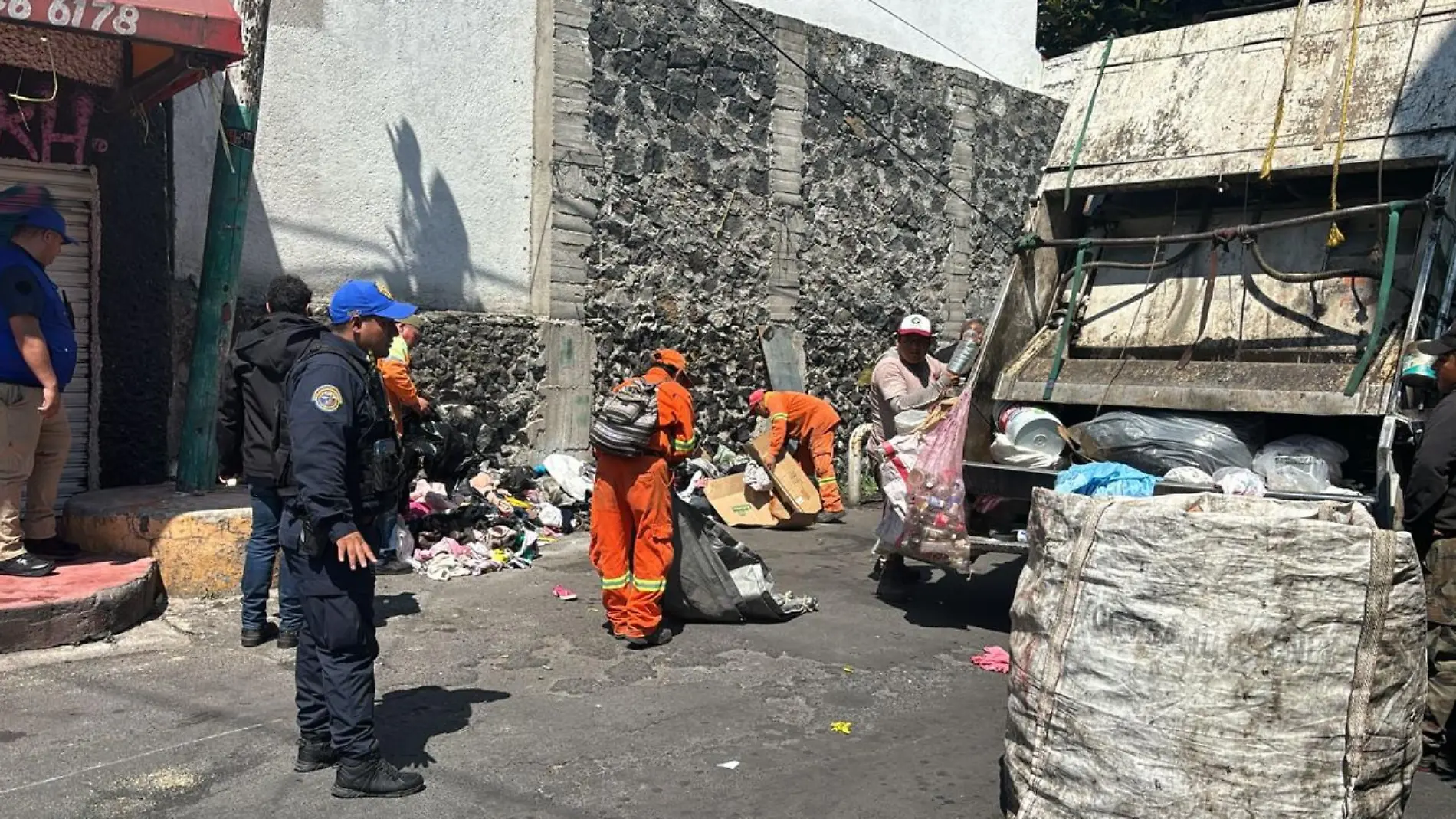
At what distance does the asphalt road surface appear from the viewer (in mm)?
3760

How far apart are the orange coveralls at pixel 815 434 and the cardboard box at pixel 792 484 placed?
0.28 m

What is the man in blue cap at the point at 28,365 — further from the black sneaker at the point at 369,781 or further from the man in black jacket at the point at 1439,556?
the man in black jacket at the point at 1439,556

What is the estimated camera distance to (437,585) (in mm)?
6871

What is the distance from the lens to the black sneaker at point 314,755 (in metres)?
3.89

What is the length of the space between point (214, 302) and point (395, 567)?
1835 mm

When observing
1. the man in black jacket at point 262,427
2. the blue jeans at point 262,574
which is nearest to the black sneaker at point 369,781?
the man in black jacket at point 262,427

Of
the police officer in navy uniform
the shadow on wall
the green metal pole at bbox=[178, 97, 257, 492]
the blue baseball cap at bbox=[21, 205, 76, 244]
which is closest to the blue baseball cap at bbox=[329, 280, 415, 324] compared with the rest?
the police officer in navy uniform

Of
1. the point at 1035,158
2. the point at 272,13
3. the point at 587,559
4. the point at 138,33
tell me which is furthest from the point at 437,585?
the point at 1035,158

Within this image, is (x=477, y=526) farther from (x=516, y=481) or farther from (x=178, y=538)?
(x=178, y=538)

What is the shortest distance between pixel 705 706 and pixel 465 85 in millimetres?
6404

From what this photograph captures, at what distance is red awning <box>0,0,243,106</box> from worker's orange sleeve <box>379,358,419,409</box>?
181 centimetres

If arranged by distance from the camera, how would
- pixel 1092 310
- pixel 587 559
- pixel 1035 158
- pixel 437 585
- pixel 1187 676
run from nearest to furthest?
1. pixel 1187 676
2. pixel 1092 310
3. pixel 437 585
4. pixel 587 559
5. pixel 1035 158

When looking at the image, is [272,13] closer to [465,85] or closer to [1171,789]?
[465,85]

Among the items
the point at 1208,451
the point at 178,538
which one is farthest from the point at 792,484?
the point at 178,538
